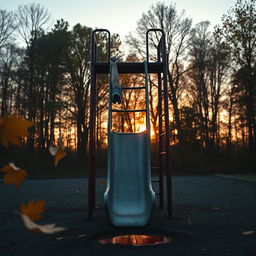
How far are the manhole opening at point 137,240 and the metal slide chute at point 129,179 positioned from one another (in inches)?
12.9

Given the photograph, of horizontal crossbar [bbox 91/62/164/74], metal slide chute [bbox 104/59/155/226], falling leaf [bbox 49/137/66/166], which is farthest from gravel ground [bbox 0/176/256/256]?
horizontal crossbar [bbox 91/62/164/74]

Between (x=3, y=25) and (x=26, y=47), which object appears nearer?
(x=3, y=25)

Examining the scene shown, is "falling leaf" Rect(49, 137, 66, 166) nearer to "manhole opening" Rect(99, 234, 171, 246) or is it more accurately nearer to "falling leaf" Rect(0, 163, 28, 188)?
"falling leaf" Rect(0, 163, 28, 188)

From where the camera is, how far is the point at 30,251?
8.46ft

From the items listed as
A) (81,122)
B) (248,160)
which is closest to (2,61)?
(81,122)

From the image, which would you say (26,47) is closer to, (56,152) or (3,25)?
(3,25)

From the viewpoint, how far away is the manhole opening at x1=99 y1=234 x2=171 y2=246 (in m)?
2.81

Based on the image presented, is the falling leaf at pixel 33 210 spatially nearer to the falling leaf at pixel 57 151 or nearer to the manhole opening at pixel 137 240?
the falling leaf at pixel 57 151

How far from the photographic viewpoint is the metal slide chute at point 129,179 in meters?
3.60

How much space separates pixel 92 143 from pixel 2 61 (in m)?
22.0

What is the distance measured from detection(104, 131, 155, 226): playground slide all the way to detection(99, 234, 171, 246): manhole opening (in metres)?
0.33

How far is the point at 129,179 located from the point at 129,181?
3 centimetres

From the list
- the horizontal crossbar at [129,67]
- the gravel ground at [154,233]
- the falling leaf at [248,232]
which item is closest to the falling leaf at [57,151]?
the gravel ground at [154,233]

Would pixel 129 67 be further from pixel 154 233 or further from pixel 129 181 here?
pixel 154 233
